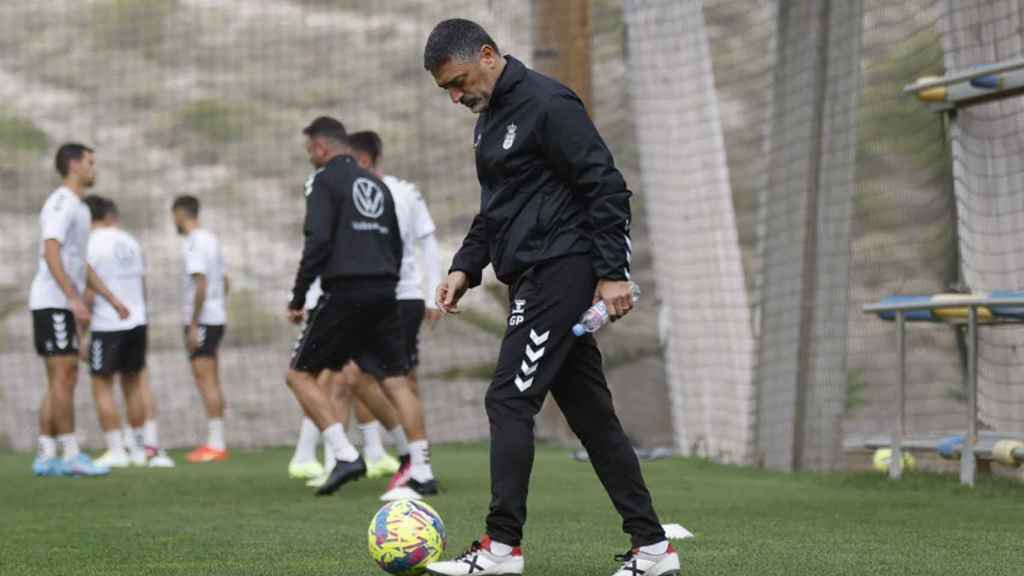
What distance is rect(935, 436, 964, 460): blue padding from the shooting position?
8.77 metres

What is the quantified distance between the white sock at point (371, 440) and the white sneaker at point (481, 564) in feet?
17.7

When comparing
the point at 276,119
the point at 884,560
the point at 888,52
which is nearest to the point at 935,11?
the point at 888,52

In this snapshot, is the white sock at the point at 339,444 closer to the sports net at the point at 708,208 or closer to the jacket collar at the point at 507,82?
the sports net at the point at 708,208

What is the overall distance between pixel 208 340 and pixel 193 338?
342 mm

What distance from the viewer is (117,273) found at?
521 inches

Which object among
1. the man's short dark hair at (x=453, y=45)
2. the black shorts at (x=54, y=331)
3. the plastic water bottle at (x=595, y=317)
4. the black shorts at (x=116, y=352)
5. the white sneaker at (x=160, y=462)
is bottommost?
the white sneaker at (x=160, y=462)

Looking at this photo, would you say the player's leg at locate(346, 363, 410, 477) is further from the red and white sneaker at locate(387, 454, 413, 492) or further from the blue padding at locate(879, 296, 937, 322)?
the blue padding at locate(879, 296, 937, 322)

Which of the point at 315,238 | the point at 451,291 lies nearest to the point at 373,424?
the point at 315,238

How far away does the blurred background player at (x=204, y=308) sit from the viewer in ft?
44.5

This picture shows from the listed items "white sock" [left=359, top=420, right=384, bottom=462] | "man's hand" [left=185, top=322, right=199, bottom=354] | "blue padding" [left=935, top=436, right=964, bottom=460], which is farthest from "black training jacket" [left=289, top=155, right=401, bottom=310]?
"man's hand" [left=185, top=322, right=199, bottom=354]

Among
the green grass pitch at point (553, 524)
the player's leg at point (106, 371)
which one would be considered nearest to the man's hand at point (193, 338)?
the player's leg at point (106, 371)

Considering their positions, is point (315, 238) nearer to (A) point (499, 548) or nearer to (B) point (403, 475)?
(B) point (403, 475)

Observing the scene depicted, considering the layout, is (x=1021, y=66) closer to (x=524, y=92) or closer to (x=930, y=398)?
(x=524, y=92)

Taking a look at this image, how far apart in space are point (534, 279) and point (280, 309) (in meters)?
21.2
